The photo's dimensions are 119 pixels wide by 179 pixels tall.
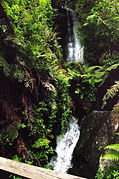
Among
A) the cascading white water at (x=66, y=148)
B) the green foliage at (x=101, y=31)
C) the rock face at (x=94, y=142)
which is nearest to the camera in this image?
the rock face at (x=94, y=142)

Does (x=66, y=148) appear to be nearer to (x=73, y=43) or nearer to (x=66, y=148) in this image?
(x=66, y=148)

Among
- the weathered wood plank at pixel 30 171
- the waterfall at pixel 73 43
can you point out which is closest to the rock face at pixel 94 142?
the weathered wood plank at pixel 30 171

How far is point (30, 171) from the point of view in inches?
55.3

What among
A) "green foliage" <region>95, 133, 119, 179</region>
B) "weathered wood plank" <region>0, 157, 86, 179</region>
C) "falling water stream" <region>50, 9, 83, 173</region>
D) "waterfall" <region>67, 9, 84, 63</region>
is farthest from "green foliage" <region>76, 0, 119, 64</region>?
"weathered wood plank" <region>0, 157, 86, 179</region>

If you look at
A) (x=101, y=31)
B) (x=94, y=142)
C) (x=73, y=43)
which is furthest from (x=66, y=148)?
(x=73, y=43)

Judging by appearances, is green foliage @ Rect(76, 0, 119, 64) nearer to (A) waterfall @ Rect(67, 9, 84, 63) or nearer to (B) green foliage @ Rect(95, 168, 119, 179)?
(A) waterfall @ Rect(67, 9, 84, 63)

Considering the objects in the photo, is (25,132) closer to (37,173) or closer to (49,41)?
(37,173)

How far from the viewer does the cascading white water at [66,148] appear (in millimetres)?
4309

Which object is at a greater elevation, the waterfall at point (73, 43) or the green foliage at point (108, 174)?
the waterfall at point (73, 43)

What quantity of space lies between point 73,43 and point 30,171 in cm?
788

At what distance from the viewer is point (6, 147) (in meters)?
3.29

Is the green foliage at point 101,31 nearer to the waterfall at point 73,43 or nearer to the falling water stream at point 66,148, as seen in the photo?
the waterfall at point 73,43

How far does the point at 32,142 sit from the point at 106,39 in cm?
581

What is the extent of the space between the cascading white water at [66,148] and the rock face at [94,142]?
13.6 inches
